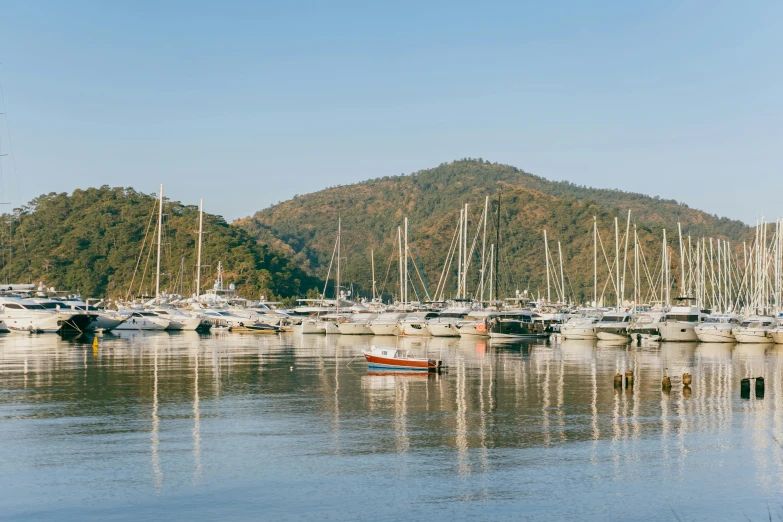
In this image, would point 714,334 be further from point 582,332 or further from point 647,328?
point 582,332

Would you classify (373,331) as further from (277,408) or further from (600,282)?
(600,282)

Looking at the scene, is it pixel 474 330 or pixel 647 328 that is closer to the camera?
pixel 647 328

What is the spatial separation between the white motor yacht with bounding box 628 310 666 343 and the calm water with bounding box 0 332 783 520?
101 ft

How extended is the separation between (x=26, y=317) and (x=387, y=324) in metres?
33.9

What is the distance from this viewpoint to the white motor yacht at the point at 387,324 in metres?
85.8

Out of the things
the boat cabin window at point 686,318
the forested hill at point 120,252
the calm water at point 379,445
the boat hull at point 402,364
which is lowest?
the calm water at point 379,445

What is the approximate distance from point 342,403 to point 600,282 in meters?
132

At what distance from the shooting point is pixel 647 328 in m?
80.4

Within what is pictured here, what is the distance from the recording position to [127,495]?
787 inches

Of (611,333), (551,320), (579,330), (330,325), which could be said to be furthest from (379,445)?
(551,320)

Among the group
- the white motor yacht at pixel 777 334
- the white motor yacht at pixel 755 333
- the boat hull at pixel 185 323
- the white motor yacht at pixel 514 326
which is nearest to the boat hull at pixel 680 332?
the white motor yacht at pixel 755 333

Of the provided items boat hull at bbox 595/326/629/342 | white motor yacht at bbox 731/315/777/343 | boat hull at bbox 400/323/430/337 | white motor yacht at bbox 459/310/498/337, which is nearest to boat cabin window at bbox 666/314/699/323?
boat hull at bbox 595/326/629/342

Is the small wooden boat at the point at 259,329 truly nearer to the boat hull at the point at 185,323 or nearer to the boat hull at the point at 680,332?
the boat hull at the point at 185,323

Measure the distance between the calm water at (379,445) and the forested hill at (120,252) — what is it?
10092cm
